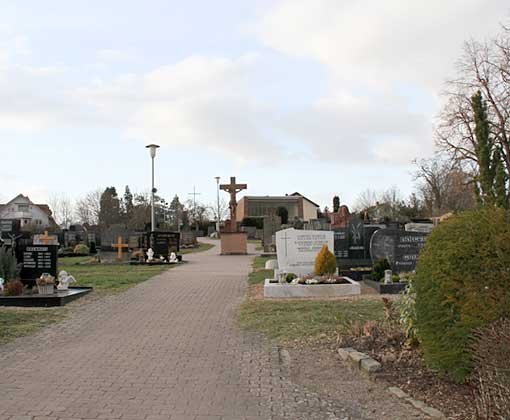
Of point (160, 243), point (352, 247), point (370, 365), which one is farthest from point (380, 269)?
point (160, 243)

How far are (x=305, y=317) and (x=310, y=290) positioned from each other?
11.0 ft

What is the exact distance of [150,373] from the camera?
629 cm

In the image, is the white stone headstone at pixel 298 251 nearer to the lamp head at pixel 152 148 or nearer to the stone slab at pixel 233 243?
the lamp head at pixel 152 148

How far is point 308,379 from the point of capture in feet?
20.0

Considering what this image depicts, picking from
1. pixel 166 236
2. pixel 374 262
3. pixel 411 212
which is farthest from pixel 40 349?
pixel 411 212

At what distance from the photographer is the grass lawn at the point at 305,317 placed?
833cm

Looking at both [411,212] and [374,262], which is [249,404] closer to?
[374,262]

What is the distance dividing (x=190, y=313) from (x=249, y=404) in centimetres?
588

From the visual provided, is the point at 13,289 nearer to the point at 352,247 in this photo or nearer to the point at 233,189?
the point at 352,247

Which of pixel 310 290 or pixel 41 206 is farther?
pixel 41 206

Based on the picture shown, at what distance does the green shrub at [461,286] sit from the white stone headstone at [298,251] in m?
10.5

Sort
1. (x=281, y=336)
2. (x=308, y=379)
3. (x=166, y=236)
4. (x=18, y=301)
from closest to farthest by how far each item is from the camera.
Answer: (x=308, y=379)
(x=281, y=336)
(x=18, y=301)
(x=166, y=236)

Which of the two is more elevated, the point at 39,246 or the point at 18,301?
the point at 39,246

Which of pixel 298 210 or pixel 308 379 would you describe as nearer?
pixel 308 379
